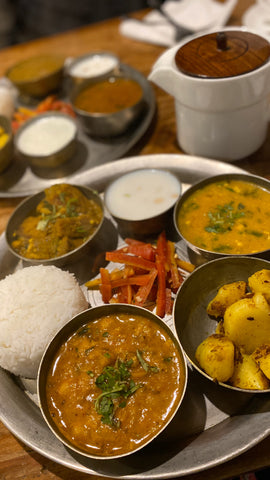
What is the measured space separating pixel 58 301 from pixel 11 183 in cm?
142

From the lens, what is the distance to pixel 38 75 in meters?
3.87

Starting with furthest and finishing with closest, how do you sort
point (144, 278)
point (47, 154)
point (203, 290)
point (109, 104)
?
point (109, 104), point (47, 154), point (144, 278), point (203, 290)

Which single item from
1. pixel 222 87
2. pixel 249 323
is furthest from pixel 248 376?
pixel 222 87

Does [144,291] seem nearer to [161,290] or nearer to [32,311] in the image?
[161,290]

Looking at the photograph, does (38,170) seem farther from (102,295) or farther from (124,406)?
(124,406)

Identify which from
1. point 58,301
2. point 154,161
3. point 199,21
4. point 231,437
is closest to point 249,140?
point 154,161

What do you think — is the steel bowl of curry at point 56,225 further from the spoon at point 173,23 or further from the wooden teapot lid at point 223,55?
the spoon at point 173,23

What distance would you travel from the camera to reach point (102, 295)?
2.26 metres

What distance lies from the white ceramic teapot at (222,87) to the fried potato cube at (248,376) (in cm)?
146

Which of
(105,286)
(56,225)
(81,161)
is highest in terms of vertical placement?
(56,225)

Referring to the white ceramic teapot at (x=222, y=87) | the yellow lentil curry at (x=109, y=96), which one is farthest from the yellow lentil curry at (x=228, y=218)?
the yellow lentil curry at (x=109, y=96)

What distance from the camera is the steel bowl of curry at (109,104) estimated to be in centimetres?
317

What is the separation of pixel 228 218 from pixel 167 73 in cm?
97

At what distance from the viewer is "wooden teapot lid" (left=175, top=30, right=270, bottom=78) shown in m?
2.32
